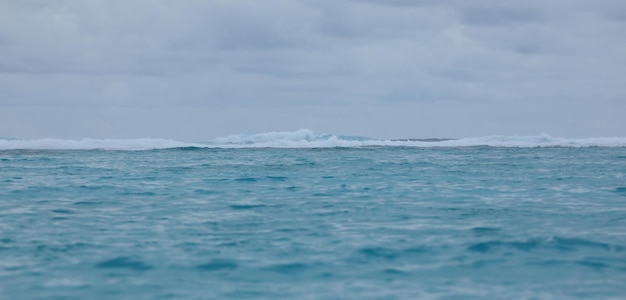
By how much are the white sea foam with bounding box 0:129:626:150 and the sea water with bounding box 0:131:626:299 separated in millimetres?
28544

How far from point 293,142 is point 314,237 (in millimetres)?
47404

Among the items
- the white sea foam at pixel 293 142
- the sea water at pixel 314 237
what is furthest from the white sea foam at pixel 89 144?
the sea water at pixel 314 237

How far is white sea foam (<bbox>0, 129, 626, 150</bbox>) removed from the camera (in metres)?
55.1

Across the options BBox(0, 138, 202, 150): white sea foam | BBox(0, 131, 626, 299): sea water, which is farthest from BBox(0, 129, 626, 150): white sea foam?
BBox(0, 131, 626, 299): sea water

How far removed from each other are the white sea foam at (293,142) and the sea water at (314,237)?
1124 inches

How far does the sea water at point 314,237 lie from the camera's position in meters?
10.5

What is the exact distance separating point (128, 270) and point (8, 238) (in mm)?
4086

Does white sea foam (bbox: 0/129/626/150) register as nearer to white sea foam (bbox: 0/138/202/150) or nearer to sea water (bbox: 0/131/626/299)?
white sea foam (bbox: 0/138/202/150)

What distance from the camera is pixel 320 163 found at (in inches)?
1425

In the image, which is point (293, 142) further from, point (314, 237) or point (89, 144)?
point (314, 237)

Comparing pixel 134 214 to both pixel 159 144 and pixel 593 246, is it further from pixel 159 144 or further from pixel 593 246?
pixel 159 144

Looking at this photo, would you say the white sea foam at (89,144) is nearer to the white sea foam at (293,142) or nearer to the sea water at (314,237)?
the white sea foam at (293,142)

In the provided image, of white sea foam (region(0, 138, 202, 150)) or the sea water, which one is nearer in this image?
the sea water

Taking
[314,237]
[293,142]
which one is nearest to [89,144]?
[293,142]
